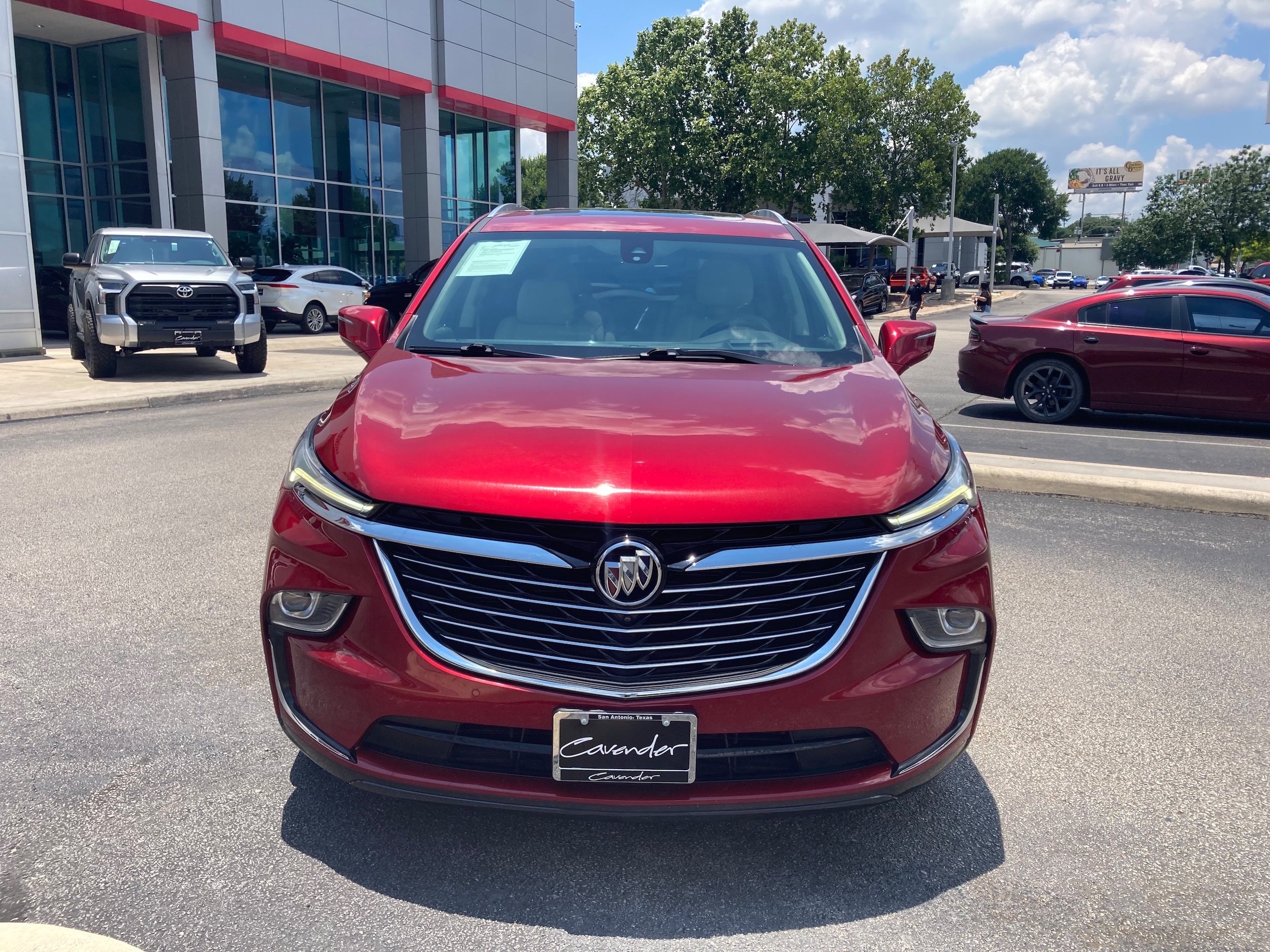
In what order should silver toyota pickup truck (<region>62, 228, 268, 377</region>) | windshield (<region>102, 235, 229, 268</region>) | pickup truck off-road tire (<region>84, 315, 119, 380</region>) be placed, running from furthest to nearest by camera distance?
→ 1. windshield (<region>102, 235, 229, 268</region>)
2. pickup truck off-road tire (<region>84, 315, 119, 380</region>)
3. silver toyota pickup truck (<region>62, 228, 268, 377</region>)

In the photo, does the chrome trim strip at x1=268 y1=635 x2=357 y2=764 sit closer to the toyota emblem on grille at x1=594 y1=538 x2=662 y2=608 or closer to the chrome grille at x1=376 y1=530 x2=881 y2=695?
the chrome grille at x1=376 y1=530 x2=881 y2=695

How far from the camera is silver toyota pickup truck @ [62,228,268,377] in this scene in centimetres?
1336

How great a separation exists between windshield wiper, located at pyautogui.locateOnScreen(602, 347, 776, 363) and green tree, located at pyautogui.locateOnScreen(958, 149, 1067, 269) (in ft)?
327

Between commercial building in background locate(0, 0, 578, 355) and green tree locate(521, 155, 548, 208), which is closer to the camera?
commercial building in background locate(0, 0, 578, 355)

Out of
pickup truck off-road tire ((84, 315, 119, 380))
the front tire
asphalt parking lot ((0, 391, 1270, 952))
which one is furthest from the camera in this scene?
the front tire

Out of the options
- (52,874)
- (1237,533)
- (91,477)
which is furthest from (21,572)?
(1237,533)

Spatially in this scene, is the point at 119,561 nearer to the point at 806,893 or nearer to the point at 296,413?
the point at 806,893

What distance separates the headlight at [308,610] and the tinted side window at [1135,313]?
10450 mm

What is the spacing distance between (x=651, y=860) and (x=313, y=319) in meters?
22.8

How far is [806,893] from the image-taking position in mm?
2588

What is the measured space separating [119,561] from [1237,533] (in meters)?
6.59

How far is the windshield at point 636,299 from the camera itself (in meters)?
3.56

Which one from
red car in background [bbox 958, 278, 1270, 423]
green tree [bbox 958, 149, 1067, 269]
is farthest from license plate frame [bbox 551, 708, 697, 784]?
green tree [bbox 958, 149, 1067, 269]

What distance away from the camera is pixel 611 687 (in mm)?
2332
